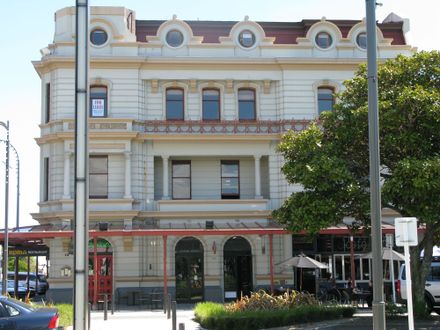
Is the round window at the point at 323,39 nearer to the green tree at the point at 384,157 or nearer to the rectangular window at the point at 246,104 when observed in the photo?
the rectangular window at the point at 246,104

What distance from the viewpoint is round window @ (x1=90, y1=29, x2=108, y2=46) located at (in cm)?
3588

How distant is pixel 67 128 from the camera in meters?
34.8

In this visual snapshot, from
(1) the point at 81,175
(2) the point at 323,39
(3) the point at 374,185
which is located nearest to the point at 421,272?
(3) the point at 374,185

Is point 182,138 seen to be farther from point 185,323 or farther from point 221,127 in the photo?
point 185,323

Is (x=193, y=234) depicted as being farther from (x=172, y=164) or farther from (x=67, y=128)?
(x=67, y=128)

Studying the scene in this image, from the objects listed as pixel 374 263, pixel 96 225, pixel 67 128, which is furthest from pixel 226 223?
pixel 374 263

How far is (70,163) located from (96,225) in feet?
10.5

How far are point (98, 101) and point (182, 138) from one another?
14.7ft

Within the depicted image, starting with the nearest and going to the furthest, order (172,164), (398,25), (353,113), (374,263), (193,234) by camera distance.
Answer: (374,263)
(353,113)
(193,234)
(172,164)
(398,25)

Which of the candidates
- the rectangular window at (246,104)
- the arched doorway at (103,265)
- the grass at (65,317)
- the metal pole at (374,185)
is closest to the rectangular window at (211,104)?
the rectangular window at (246,104)

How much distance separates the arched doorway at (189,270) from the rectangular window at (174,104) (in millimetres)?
6139

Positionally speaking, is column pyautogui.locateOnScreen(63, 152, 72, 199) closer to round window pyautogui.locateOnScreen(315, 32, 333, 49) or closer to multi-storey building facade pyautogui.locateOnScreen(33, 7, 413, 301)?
multi-storey building facade pyautogui.locateOnScreen(33, 7, 413, 301)

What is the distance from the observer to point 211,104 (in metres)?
36.8

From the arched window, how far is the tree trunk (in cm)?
1454
